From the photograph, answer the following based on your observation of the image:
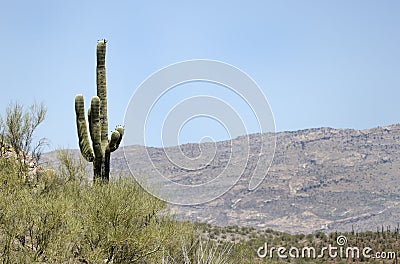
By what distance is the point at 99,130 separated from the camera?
65.7 ft

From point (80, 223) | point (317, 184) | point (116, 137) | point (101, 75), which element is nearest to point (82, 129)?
point (116, 137)

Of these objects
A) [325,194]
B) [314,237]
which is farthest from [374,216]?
[314,237]

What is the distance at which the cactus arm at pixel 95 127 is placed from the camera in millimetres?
19891

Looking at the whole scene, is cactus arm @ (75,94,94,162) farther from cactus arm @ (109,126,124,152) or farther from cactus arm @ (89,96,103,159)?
cactus arm @ (109,126,124,152)

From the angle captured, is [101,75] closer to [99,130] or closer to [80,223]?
[99,130]

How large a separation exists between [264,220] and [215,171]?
20044mm

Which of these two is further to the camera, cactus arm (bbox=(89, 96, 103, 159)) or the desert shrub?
cactus arm (bbox=(89, 96, 103, 159))

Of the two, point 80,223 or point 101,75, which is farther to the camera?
point 101,75

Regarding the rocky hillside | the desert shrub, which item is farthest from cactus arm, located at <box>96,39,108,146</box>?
the rocky hillside

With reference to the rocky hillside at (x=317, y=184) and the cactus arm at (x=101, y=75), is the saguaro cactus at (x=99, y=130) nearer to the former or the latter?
the cactus arm at (x=101, y=75)

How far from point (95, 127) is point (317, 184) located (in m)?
140

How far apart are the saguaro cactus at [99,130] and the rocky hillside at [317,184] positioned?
82633 mm

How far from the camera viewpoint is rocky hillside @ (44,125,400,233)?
12638cm

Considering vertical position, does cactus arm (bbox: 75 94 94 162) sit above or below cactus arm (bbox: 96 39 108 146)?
below
